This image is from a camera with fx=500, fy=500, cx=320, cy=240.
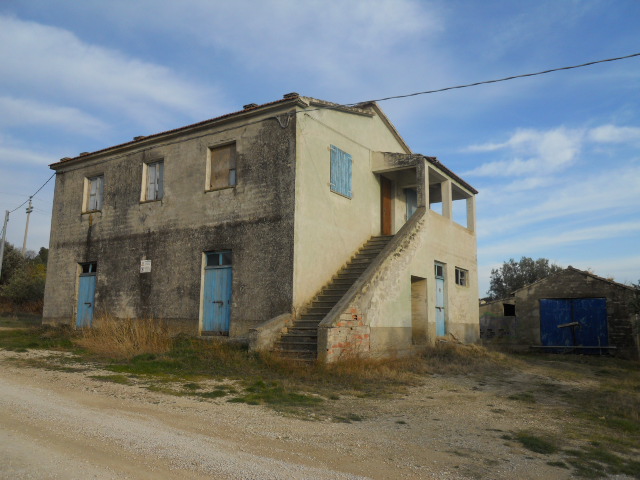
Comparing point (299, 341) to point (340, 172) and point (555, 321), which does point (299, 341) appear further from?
point (555, 321)

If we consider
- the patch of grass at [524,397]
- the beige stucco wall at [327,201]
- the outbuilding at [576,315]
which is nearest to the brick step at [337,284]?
the beige stucco wall at [327,201]

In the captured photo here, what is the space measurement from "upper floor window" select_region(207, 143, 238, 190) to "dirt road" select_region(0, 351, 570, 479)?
7143 millimetres

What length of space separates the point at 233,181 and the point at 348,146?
362 cm

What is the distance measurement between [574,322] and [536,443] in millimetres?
16430

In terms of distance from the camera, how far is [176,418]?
6.13 m

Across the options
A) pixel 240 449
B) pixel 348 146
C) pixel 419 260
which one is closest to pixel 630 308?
pixel 419 260

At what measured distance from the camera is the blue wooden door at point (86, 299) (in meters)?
16.6

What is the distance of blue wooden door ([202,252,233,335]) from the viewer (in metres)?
13.2

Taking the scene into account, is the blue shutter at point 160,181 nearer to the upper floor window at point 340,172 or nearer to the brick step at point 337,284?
the upper floor window at point 340,172

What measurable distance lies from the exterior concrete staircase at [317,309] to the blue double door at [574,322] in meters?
9.71

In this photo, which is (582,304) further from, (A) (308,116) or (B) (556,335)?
(A) (308,116)

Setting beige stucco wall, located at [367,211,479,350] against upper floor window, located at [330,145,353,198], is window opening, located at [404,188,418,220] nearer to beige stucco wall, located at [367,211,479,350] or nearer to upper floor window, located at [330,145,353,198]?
beige stucco wall, located at [367,211,479,350]

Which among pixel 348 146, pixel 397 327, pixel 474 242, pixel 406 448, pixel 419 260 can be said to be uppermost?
pixel 348 146

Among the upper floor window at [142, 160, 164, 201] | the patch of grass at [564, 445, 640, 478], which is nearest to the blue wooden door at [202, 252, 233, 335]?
the upper floor window at [142, 160, 164, 201]
